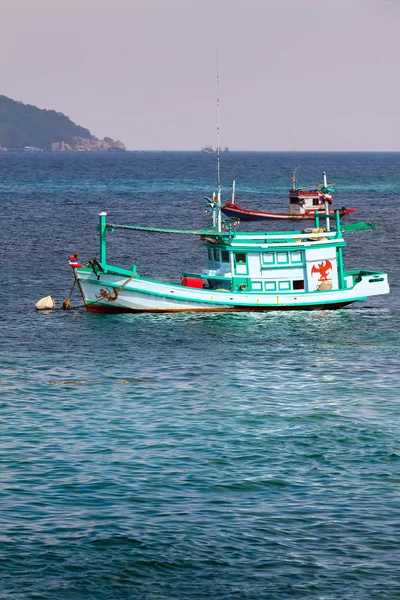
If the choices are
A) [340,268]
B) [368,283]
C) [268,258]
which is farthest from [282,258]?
[368,283]

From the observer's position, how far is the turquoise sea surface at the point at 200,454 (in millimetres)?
23203

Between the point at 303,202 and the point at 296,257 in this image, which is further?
the point at 303,202

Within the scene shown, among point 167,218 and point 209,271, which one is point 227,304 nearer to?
point 209,271

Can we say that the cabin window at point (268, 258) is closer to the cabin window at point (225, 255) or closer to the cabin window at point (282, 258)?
the cabin window at point (282, 258)

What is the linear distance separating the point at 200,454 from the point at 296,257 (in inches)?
1012

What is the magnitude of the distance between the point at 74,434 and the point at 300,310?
2507 centimetres

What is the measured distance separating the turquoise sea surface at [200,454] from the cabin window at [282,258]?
8.53ft

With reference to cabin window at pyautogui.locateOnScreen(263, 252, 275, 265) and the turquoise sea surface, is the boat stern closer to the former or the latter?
the turquoise sea surface

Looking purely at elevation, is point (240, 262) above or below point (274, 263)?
above

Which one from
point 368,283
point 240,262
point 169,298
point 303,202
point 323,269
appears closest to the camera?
point 169,298

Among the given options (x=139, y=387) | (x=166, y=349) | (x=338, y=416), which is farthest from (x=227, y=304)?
(x=338, y=416)

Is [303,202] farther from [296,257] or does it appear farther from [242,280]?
[242,280]

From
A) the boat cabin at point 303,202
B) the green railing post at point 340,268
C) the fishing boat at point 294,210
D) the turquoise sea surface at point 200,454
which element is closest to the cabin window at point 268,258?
the turquoise sea surface at point 200,454

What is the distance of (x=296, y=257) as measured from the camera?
55.7 meters
